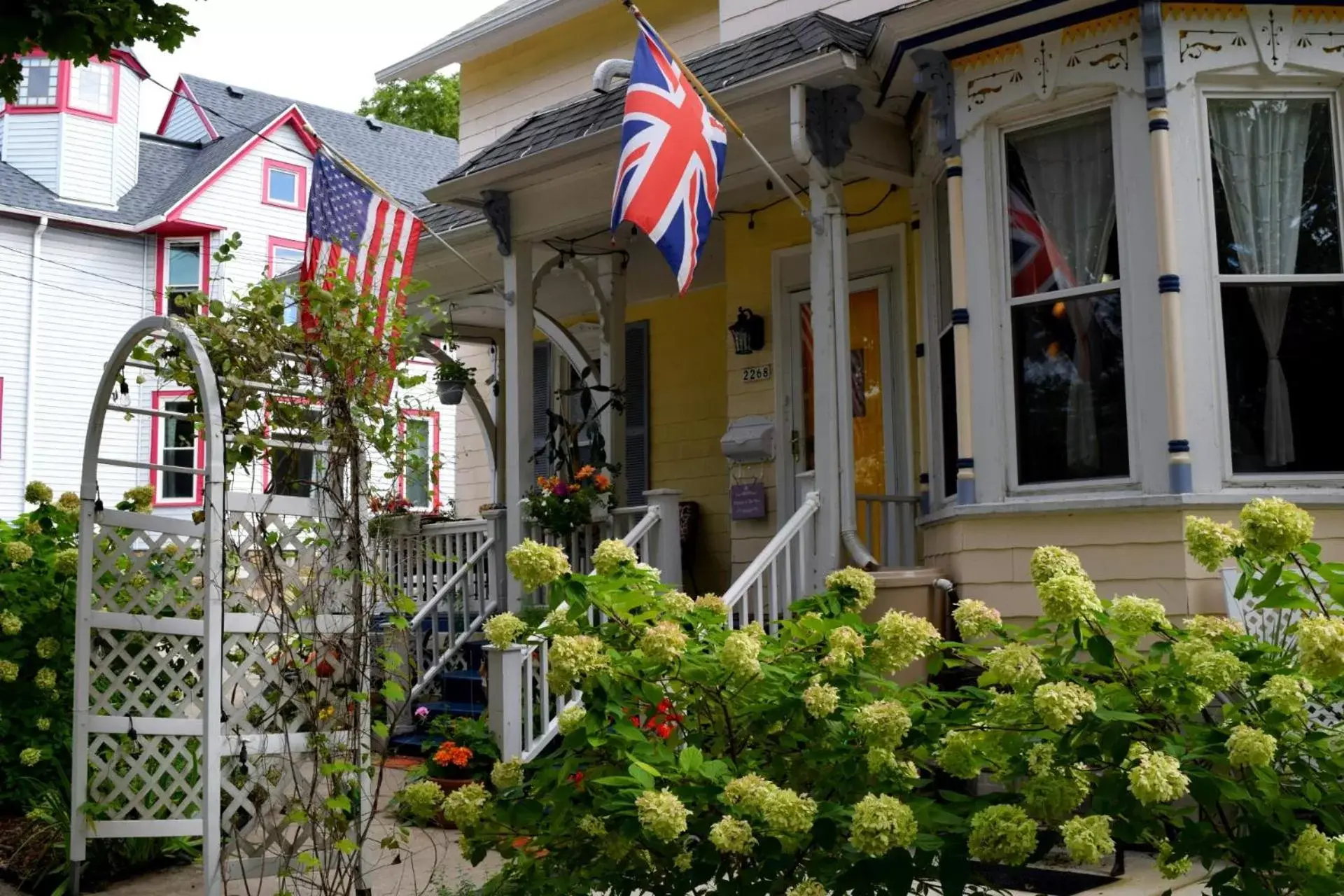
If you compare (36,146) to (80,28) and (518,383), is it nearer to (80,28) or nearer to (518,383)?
(518,383)

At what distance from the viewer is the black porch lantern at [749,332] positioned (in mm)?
9156

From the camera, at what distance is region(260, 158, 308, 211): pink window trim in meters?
24.0

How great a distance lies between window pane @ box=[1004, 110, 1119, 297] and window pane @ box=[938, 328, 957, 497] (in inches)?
27.0

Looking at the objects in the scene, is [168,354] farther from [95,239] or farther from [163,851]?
[95,239]

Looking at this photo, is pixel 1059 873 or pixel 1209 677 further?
pixel 1059 873

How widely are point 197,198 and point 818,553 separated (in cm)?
1918

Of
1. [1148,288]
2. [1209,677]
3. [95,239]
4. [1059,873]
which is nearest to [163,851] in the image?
[1059,873]

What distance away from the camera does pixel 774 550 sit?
6684 millimetres

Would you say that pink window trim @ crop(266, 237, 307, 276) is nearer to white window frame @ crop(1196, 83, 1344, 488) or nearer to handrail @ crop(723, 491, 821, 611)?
handrail @ crop(723, 491, 821, 611)

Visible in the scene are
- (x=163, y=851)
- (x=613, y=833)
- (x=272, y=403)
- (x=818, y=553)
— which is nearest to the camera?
(x=613, y=833)

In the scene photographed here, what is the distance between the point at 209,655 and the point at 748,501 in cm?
512

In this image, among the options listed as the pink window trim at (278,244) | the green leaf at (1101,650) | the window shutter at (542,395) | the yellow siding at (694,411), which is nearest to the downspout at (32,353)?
the pink window trim at (278,244)

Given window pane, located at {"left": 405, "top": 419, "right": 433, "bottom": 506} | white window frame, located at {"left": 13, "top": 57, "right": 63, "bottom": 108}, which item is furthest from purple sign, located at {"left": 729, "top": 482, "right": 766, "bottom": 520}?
white window frame, located at {"left": 13, "top": 57, "right": 63, "bottom": 108}

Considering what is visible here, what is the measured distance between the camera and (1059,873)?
5.16m
